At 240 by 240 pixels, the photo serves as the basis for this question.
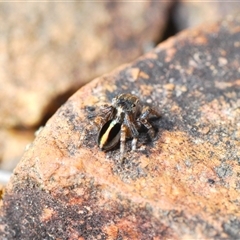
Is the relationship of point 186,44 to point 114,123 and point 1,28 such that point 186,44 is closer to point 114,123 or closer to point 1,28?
point 114,123

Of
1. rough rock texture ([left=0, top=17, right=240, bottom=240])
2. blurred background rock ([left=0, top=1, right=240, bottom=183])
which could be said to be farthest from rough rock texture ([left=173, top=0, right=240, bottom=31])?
rough rock texture ([left=0, top=17, right=240, bottom=240])

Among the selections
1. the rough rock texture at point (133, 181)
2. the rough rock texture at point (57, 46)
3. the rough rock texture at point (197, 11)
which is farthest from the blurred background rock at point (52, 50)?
the rough rock texture at point (133, 181)

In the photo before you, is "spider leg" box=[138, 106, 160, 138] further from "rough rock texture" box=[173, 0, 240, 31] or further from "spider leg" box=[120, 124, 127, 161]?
"rough rock texture" box=[173, 0, 240, 31]

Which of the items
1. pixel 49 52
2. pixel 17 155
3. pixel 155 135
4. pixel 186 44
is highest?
pixel 49 52

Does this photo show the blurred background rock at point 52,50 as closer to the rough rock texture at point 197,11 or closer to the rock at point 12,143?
the rock at point 12,143

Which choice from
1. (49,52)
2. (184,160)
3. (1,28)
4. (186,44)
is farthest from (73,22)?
(184,160)
